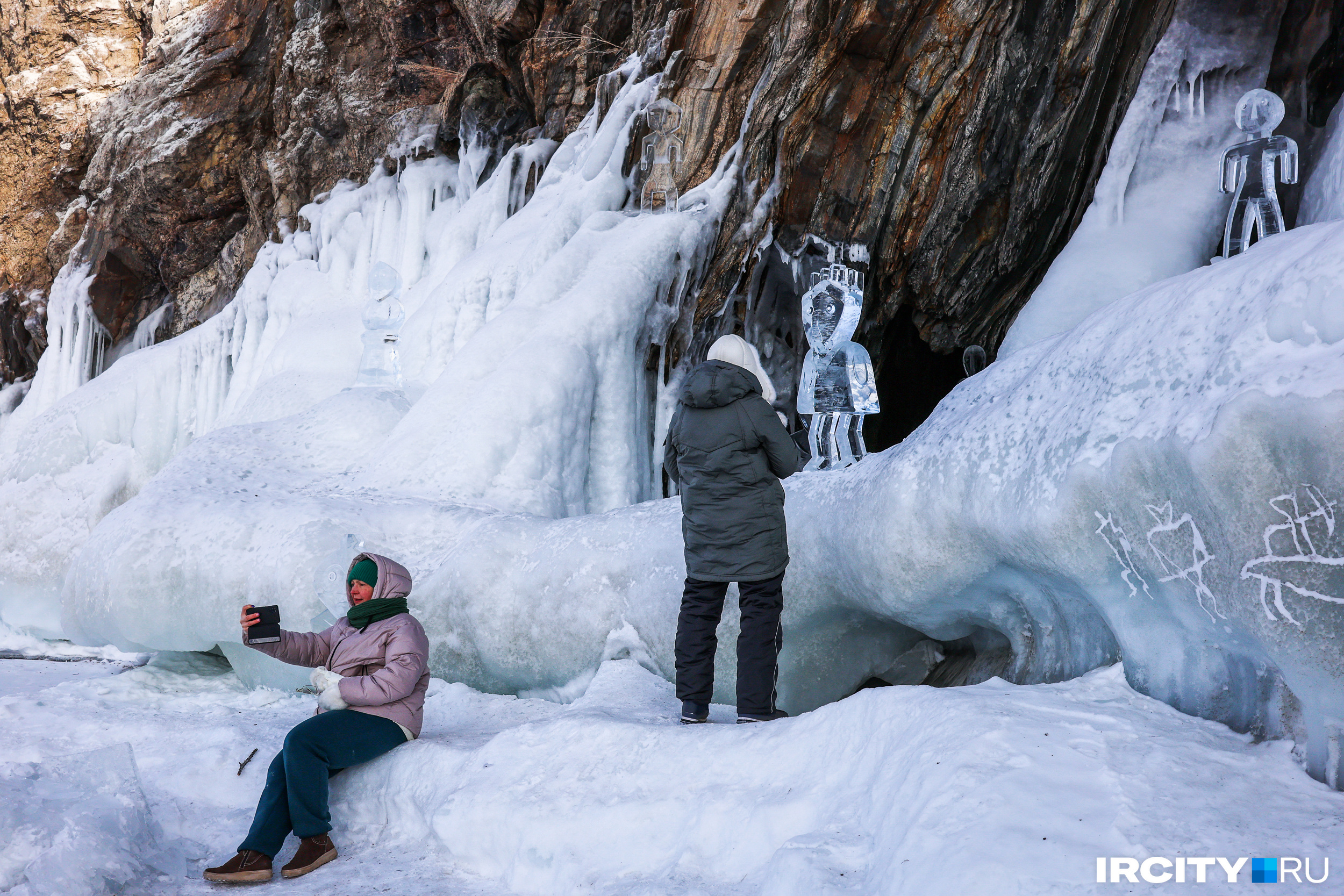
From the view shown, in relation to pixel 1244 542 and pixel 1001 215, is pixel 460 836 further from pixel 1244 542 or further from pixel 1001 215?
pixel 1001 215

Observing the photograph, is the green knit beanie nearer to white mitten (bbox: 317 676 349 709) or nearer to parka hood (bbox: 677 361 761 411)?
white mitten (bbox: 317 676 349 709)

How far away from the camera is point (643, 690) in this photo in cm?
385

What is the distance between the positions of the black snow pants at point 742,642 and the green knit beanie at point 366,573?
1.04 meters

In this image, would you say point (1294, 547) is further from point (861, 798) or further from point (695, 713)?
point (695, 713)

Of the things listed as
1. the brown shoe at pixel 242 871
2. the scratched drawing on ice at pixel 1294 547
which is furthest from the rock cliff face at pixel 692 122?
the brown shoe at pixel 242 871

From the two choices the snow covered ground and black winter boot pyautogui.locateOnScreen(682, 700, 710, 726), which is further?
black winter boot pyautogui.locateOnScreen(682, 700, 710, 726)

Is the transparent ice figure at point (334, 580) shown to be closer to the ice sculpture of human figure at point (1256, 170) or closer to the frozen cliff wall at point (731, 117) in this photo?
the frozen cliff wall at point (731, 117)

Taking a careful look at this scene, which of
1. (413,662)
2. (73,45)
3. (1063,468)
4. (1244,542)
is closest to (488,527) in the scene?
(413,662)

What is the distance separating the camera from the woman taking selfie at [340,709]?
268 cm

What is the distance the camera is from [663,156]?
718 cm

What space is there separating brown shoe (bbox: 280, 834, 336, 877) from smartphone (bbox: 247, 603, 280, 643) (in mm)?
643

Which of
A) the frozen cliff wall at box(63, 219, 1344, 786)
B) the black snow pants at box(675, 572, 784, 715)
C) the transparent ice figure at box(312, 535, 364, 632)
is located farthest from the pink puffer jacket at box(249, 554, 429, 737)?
the frozen cliff wall at box(63, 219, 1344, 786)

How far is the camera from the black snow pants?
3.20m

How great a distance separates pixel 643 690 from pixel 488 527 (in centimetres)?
131
